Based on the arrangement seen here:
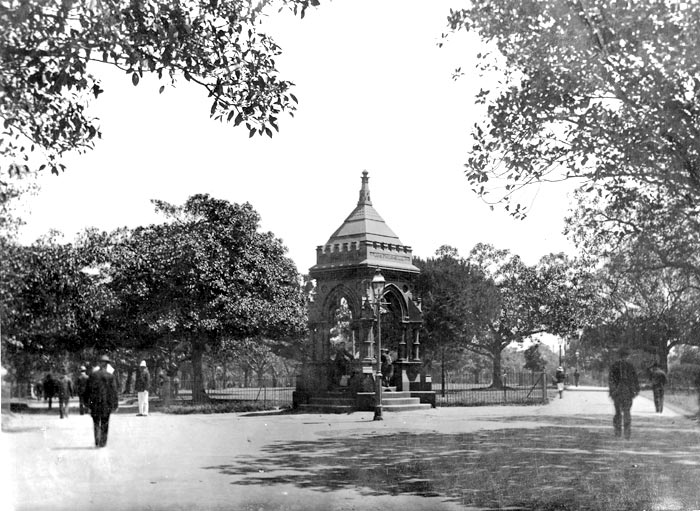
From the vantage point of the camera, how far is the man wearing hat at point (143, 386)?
10.2 meters

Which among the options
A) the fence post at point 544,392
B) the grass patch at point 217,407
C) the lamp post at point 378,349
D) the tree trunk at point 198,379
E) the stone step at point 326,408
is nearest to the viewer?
the grass patch at point 217,407

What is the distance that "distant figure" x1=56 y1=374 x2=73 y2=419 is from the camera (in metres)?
8.77

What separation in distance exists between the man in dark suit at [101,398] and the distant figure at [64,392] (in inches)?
10.1

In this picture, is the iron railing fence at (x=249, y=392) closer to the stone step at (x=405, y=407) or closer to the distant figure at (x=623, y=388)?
the stone step at (x=405, y=407)

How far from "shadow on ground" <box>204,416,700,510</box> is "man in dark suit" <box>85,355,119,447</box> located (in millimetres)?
1754

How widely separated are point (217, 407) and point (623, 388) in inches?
330

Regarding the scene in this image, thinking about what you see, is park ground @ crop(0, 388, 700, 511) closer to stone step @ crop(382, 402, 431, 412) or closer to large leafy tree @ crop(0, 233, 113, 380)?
large leafy tree @ crop(0, 233, 113, 380)

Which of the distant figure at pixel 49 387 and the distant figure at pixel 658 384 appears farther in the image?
the distant figure at pixel 658 384

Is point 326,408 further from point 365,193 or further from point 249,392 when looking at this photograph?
point 365,193

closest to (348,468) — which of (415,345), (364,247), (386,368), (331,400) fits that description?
(364,247)

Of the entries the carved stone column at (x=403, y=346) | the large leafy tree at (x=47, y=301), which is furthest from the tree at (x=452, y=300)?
the large leafy tree at (x=47, y=301)

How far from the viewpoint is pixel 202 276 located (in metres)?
12.7

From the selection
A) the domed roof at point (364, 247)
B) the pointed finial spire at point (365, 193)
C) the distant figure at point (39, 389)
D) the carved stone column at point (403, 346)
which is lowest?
the distant figure at point (39, 389)

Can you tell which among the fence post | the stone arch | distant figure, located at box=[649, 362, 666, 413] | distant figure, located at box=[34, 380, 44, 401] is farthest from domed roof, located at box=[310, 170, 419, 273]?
distant figure, located at box=[34, 380, 44, 401]
